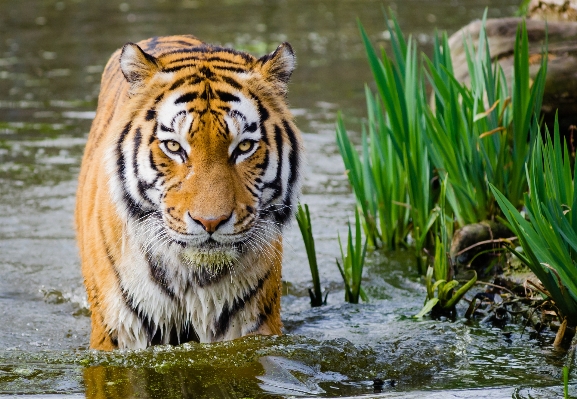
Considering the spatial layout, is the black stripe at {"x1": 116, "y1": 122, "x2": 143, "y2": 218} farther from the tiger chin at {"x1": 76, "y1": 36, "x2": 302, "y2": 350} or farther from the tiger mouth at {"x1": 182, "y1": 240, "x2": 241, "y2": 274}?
the tiger mouth at {"x1": 182, "y1": 240, "x2": 241, "y2": 274}

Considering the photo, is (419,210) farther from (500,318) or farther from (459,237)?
(500,318)

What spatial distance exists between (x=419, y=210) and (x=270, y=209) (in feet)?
4.83

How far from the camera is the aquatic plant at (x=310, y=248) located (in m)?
3.93

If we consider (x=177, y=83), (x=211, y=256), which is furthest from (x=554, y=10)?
(x=211, y=256)

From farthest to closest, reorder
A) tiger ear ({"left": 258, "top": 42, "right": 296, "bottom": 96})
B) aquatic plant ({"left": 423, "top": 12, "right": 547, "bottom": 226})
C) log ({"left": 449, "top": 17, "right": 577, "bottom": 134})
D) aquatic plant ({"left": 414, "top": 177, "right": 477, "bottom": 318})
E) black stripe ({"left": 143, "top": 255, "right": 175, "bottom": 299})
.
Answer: log ({"left": 449, "top": 17, "right": 577, "bottom": 134}) → aquatic plant ({"left": 423, "top": 12, "right": 547, "bottom": 226}) → aquatic plant ({"left": 414, "top": 177, "right": 477, "bottom": 318}) → tiger ear ({"left": 258, "top": 42, "right": 296, "bottom": 96}) → black stripe ({"left": 143, "top": 255, "right": 175, "bottom": 299})

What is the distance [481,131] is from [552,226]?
50.7 inches

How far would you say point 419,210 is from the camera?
14.8 feet

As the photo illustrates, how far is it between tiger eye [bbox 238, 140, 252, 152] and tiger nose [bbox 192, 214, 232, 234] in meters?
0.33

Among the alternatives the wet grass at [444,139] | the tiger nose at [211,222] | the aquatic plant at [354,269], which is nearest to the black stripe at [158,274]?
the tiger nose at [211,222]

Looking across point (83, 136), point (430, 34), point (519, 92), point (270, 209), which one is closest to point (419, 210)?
point (519, 92)

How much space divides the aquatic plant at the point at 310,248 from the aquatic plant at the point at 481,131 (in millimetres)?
796

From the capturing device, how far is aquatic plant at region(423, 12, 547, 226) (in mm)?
4242

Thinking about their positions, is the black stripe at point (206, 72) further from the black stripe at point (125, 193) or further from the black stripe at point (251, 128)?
the black stripe at point (125, 193)

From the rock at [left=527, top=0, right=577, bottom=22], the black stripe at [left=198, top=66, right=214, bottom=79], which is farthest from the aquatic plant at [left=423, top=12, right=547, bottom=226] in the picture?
the rock at [left=527, top=0, right=577, bottom=22]
